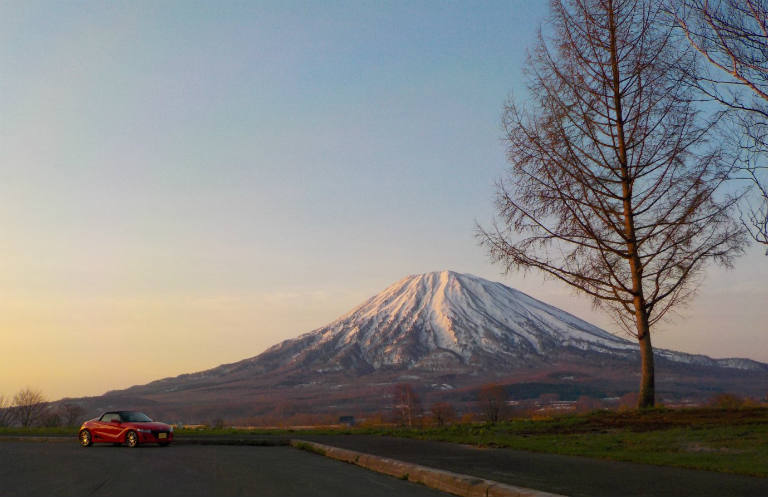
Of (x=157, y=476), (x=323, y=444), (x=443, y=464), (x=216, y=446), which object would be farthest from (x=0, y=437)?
(x=443, y=464)

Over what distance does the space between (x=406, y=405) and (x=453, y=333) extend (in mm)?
77825

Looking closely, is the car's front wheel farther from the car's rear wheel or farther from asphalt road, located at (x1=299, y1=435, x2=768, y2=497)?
asphalt road, located at (x1=299, y1=435, x2=768, y2=497)

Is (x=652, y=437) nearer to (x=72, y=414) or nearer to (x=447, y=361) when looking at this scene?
(x=72, y=414)

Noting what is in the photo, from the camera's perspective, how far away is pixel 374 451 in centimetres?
1608

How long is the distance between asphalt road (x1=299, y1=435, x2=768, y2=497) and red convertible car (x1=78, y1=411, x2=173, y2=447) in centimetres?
945

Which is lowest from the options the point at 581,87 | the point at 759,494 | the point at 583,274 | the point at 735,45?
the point at 759,494

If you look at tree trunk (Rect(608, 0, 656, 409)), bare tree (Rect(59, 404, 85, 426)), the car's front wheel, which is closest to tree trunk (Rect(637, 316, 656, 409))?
tree trunk (Rect(608, 0, 656, 409))

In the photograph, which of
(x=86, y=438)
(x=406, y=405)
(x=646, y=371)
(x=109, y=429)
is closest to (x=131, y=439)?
(x=109, y=429)

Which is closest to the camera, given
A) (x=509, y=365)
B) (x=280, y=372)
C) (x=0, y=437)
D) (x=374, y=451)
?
(x=374, y=451)

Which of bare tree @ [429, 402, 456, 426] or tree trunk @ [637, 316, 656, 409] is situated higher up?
tree trunk @ [637, 316, 656, 409]

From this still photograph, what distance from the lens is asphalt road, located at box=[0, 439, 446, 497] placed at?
426 inches

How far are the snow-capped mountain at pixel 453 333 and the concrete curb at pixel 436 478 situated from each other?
15052cm

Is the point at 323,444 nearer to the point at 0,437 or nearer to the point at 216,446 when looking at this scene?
the point at 216,446

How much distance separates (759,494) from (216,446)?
16152 millimetres
